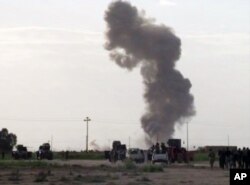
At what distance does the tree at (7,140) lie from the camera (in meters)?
129

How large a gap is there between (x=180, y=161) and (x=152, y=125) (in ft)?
109

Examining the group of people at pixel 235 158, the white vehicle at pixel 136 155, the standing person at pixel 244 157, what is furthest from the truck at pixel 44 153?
the standing person at pixel 244 157

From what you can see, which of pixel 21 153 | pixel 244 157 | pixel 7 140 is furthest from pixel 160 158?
pixel 7 140

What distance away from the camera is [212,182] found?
33.2 m

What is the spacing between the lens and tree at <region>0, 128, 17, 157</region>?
129m

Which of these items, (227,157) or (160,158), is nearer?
(227,157)

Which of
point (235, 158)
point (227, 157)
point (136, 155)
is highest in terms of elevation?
point (136, 155)

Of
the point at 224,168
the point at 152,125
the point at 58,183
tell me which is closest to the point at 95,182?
the point at 58,183

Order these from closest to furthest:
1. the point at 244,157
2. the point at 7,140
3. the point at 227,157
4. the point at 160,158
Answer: the point at 244,157, the point at 227,157, the point at 160,158, the point at 7,140

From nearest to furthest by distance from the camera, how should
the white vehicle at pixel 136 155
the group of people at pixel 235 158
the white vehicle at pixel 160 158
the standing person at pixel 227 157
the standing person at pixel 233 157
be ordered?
the group of people at pixel 235 158 < the standing person at pixel 233 157 < the standing person at pixel 227 157 < the white vehicle at pixel 160 158 < the white vehicle at pixel 136 155

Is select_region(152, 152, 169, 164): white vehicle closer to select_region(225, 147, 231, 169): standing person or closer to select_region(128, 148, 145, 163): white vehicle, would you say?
select_region(128, 148, 145, 163): white vehicle

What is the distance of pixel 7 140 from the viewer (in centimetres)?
13312

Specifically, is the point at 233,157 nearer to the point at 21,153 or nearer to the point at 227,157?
the point at 227,157

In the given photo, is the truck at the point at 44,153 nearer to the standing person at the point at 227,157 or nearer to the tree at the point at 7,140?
the standing person at the point at 227,157
